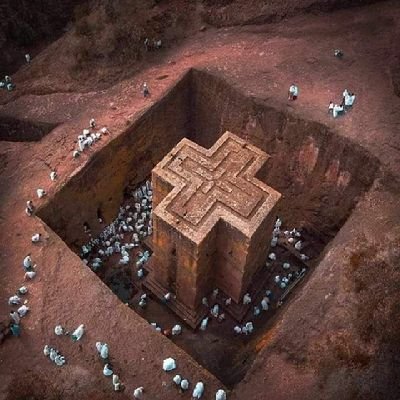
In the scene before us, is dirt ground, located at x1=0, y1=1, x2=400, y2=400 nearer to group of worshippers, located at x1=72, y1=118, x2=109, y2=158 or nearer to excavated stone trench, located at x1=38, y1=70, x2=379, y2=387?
group of worshippers, located at x1=72, y1=118, x2=109, y2=158

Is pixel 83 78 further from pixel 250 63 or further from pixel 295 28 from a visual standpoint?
pixel 295 28

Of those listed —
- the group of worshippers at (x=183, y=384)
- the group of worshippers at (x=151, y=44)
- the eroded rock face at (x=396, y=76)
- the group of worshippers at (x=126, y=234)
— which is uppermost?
the group of worshippers at (x=151, y=44)

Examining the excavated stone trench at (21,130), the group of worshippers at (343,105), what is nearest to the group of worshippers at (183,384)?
the excavated stone trench at (21,130)

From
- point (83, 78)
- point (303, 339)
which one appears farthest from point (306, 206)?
point (83, 78)

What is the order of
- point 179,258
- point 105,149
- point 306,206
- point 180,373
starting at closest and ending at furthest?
point 180,373
point 179,258
point 105,149
point 306,206

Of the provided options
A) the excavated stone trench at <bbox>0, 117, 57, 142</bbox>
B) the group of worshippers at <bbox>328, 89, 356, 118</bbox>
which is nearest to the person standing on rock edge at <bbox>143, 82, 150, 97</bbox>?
the excavated stone trench at <bbox>0, 117, 57, 142</bbox>

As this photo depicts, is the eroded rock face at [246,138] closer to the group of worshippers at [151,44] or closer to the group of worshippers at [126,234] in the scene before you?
the group of worshippers at [126,234]
